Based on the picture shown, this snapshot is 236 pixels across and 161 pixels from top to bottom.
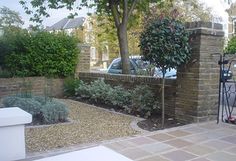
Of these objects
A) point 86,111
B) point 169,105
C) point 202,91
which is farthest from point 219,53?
point 86,111

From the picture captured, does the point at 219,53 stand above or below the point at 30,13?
below

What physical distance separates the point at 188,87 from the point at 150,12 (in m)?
6.54

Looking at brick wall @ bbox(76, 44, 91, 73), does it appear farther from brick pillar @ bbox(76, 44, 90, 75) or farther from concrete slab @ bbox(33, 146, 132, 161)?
concrete slab @ bbox(33, 146, 132, 161)

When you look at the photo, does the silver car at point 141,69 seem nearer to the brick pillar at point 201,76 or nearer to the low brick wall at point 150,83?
the low brick wall at point 150,83

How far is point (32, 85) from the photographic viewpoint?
9.30 meters

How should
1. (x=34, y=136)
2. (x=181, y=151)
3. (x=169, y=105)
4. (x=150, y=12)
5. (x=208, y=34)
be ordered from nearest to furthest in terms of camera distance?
(x=181, y=151)
(x=34, y=136)
(x=208, y=34)
(x=169, y=105)
(x=150, y=12)

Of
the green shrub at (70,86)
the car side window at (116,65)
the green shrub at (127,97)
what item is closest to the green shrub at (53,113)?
the green shrub at (127,97)

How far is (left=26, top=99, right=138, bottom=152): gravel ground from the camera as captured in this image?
4.52 meters

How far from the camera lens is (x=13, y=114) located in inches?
136

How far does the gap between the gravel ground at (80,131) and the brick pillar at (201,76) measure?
1218mm

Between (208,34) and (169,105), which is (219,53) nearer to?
(208,34)

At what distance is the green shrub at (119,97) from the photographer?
7102 millimetres

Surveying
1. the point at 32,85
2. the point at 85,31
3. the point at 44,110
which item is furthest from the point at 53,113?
the point at 85,31

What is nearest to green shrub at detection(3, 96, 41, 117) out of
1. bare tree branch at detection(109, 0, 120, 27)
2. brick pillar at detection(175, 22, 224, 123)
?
brick pillar at detection(175, 22, 224, 123)
